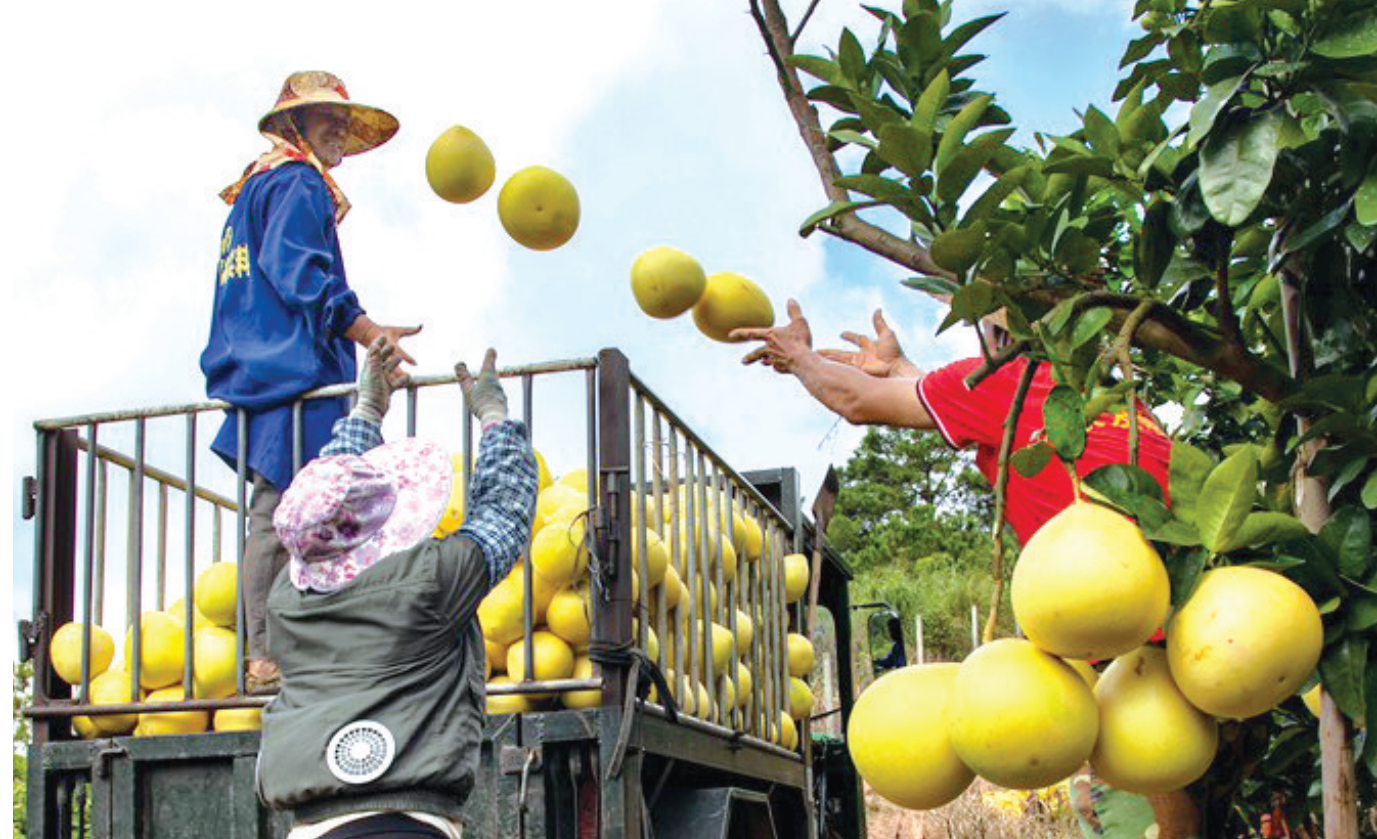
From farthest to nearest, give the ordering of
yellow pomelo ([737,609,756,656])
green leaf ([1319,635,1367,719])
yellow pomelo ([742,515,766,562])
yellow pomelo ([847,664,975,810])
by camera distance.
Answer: yellow pomelo ([742,515,766,562]), yellow pomelo ([737,609,756,656]), green leaf ([1319,635,1367,719]), yellow pomelo ([847,664,975,810])

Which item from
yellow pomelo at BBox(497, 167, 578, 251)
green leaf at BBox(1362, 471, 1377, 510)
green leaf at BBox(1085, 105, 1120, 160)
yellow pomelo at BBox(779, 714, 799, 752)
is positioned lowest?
yellow pomelo at BBox(779, 714, 799, 752)

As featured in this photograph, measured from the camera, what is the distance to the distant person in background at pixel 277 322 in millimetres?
4707

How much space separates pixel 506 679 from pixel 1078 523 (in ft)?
10.2

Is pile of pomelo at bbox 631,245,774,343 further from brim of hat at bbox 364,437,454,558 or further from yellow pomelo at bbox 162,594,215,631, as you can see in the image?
yellow pomelo at bbox 162,594,215,631

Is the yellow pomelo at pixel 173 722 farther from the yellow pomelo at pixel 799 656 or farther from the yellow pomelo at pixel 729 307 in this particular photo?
the yellow pomelo at pixel 799 656

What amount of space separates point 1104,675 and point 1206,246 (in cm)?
66

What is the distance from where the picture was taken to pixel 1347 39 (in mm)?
1831

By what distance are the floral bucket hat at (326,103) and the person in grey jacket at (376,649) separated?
2.16m

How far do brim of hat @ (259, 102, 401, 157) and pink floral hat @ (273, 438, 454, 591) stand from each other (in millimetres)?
2206

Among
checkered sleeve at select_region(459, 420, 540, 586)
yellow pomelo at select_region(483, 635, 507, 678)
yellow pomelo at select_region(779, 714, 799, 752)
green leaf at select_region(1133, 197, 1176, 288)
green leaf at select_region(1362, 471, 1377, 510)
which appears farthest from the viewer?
yellow pomelo at select_region(779, 714, 799, 752)

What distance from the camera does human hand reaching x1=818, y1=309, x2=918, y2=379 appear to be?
3.60m

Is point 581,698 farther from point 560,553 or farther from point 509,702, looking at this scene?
point 560,553

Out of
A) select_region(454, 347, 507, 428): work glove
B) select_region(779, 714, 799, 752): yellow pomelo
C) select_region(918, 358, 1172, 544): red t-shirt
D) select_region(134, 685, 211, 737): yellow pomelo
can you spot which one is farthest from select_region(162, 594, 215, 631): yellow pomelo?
select_region(918, 358, 1172, 544): red t-shirt

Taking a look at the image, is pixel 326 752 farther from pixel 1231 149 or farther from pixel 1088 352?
pixel 1231 149
